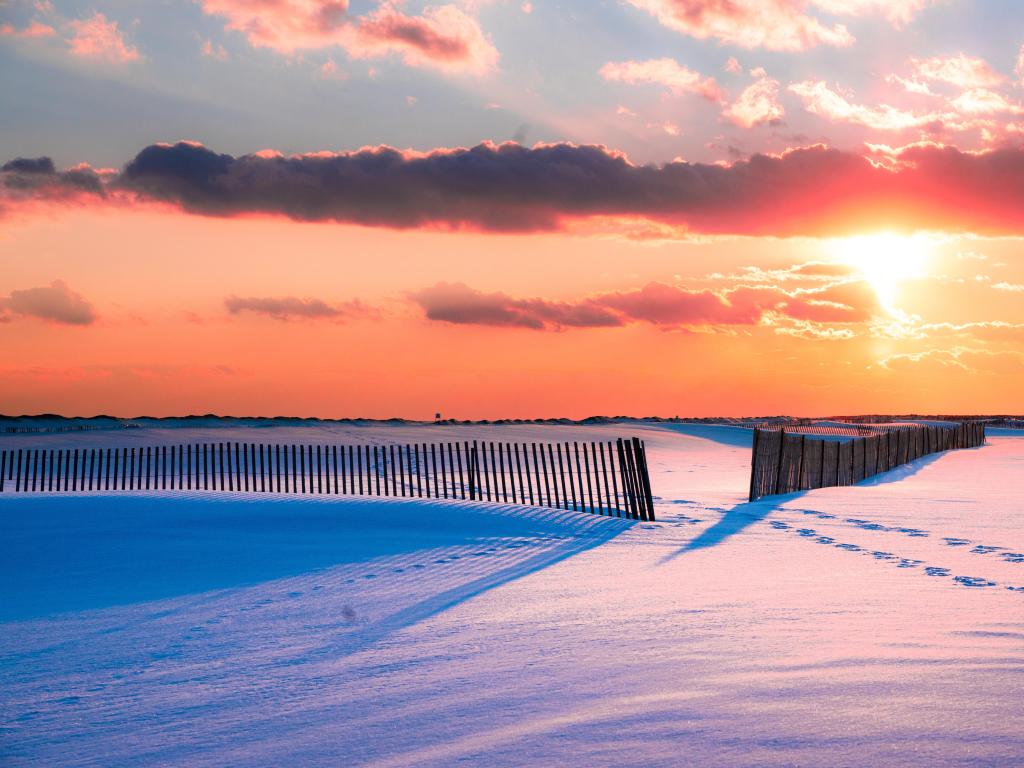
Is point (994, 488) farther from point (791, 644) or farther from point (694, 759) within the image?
point (694, 759)

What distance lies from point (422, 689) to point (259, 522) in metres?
9.86

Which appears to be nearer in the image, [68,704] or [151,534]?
[68,704]

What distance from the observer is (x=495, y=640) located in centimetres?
728

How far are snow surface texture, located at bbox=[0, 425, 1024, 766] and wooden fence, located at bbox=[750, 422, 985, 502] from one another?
241 inches

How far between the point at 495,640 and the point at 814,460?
19039 mm

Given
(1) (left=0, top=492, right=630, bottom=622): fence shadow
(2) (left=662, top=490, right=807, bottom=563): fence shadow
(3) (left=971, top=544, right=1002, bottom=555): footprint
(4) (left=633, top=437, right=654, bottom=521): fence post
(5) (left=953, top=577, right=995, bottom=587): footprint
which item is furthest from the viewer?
(4) (left=633, top=437, right=654, bottom=521): fence post

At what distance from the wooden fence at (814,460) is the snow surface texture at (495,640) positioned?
6.12 meters

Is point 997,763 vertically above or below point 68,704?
above

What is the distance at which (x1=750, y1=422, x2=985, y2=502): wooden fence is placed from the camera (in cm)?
2222

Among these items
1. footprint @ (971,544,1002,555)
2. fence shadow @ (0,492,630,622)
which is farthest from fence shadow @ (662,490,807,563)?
footprint @ (971,544,1002,555)

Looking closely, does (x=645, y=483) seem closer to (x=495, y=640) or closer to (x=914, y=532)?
(x=914, y=532)

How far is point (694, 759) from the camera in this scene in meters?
4.37

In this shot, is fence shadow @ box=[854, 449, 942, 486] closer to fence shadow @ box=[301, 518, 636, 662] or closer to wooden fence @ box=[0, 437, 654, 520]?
wooden fence @ box=[0, 437, 654, 520]

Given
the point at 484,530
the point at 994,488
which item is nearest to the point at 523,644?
the point at 484,530
